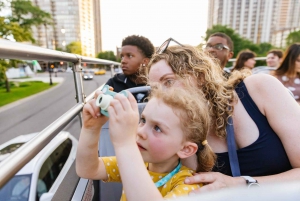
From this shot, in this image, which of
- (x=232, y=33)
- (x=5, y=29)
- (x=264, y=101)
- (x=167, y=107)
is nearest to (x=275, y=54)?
(x=264, y=101)

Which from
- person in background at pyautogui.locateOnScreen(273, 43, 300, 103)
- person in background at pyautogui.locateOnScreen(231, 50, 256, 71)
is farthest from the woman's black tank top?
person in background at pyautogui.locateOnScreen(231, 50, 256, 71)

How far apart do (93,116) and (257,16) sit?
7043 cm

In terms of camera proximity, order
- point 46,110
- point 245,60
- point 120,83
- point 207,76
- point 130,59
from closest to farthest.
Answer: point 207,76 → point 120,83 → point 130,59 → point 245,60 → point 46,110

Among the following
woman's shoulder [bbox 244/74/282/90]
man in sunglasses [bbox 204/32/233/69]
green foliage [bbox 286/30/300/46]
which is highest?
green foliage [bbox 286/30/300/46]

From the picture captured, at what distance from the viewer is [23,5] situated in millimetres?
20578

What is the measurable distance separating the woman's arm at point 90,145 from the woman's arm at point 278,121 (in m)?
0.45

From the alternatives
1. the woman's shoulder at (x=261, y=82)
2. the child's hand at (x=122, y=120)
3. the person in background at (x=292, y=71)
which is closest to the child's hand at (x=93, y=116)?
the child's hand at (x=122, y=120)

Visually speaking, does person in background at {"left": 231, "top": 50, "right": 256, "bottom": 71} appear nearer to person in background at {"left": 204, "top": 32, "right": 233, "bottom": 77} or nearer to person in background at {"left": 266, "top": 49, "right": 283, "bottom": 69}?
person in background at {"left": 266, "top": 49, "right": 283, "bottom": 69}

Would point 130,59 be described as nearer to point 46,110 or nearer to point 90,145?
point 90,145

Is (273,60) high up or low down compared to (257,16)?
down

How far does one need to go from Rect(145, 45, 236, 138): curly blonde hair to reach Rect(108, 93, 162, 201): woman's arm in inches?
20.4

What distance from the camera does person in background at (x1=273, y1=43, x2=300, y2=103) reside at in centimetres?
289

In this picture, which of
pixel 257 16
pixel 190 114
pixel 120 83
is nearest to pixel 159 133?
pixel 190 114

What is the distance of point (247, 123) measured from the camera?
108 cm
